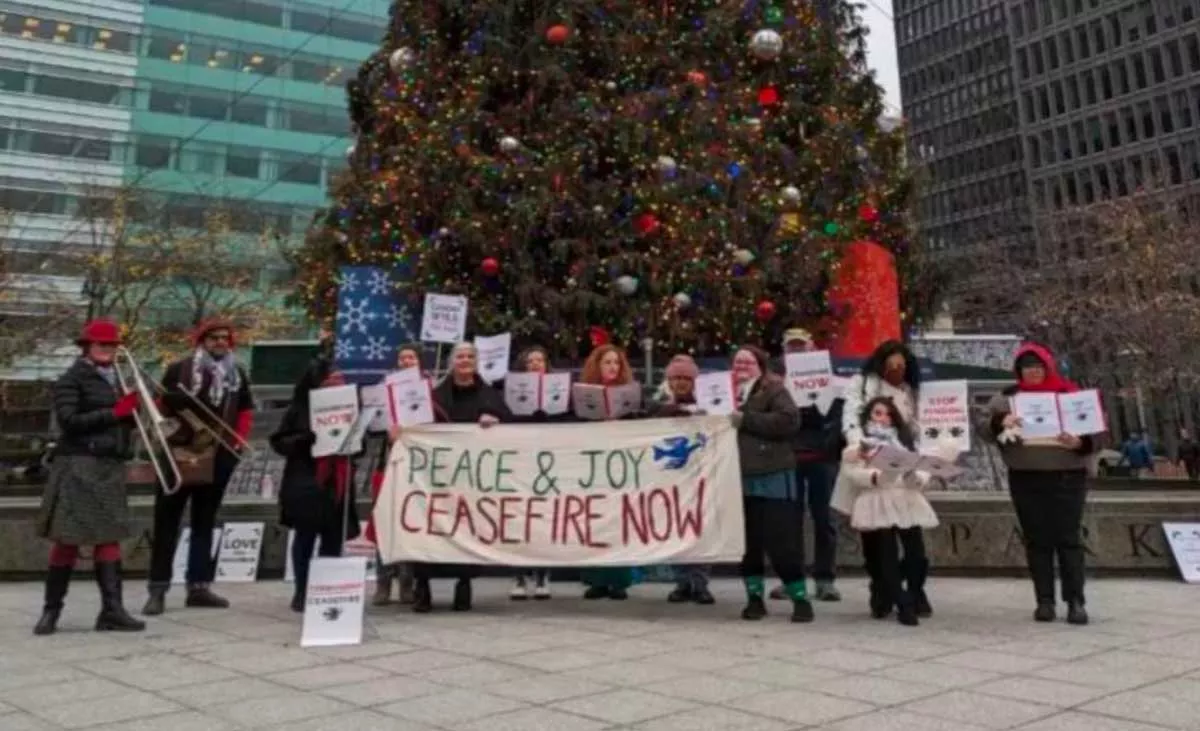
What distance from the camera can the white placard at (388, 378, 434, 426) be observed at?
24.3 feet

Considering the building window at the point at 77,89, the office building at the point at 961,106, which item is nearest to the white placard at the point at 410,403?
the building window at the point at 77,89

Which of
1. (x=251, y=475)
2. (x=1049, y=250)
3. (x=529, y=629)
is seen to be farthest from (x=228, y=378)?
(x=1049, y=250)

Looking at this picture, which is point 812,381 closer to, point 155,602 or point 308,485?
point 308,485

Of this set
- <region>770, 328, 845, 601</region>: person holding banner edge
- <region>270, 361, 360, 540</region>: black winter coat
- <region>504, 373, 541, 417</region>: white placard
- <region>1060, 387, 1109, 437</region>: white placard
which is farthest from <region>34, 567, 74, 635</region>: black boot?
<region>1060, 387, 1109, 437</region>: white placard

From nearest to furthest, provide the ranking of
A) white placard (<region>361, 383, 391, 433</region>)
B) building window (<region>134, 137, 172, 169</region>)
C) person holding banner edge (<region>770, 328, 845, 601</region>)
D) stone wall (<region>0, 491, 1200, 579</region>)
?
white placard (<region>361, 383, 391, 433</region>) → person holding banner edge (<region>770, 328, 845, 601</region>) → stone wall (<region>0, 491, 1200, 579</region>) → building window (<region>134, 137, 172, 169</region>)

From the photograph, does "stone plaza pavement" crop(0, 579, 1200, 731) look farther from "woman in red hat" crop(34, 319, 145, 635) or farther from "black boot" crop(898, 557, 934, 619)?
"woman in red hat" crop(34, 319, 145, 635)

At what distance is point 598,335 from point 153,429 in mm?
6599

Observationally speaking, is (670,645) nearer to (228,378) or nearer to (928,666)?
(928,666)

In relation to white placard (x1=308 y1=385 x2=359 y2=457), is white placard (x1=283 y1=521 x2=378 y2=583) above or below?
below

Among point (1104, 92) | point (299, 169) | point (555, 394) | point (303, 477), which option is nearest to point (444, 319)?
point (555, 394)

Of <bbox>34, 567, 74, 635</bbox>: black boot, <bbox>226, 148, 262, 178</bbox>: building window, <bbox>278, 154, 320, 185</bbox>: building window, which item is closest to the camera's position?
<bbox>34, 567, 74, 635</bbox>: black boot

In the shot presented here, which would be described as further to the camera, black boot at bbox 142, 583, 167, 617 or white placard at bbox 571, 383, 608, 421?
white placard at bbox 571, 383, 608, 421

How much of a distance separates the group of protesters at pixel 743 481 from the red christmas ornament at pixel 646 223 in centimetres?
584

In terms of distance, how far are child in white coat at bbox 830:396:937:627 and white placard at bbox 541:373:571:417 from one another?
243 centimetres
